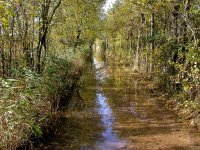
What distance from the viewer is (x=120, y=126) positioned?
42.3 feet

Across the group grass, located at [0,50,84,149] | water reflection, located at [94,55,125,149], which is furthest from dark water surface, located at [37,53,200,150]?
grass, located at [0,50,84,149]

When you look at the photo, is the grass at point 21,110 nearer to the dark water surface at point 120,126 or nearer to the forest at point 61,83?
the forest at point 61,83

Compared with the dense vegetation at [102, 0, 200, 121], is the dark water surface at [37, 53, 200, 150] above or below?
below

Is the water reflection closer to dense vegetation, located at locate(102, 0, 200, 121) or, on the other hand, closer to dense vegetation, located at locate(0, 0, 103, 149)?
dense vegetation, located at locate(0, 0, 103, 149)

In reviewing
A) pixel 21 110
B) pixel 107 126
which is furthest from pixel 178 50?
pixel 21 110

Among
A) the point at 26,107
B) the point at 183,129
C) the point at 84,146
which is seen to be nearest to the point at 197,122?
the point at 183,129

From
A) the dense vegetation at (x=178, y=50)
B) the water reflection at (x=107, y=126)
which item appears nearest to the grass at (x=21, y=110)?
the water reflection at (x=107, y=126)

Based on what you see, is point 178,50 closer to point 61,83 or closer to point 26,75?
point 61,83

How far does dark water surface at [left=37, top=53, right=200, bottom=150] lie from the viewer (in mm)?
10688

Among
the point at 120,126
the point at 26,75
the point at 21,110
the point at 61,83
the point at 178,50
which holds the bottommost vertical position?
the point at 120,126

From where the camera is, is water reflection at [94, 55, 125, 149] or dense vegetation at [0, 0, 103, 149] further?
water reflection at [94, 55, 125, 149]

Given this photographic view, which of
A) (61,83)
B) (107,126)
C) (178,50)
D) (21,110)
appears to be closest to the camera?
(21,110)

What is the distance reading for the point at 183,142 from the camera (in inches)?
430

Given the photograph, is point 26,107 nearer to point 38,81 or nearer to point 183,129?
point 38,81
